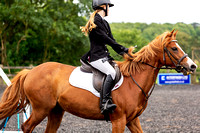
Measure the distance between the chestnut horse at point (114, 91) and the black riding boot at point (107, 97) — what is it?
0.35 ft

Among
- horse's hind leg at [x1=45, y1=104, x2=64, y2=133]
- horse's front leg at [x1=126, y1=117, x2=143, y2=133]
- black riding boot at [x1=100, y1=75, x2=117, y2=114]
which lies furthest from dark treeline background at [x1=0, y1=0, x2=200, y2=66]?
black riding boot at [x1=100, y1=75, x2=117, y2=114]

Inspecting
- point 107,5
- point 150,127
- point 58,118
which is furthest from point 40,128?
point 107,5

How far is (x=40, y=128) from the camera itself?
21.9ft

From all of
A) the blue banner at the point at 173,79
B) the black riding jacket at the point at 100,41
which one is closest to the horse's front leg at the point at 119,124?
the black riding jacket at the point at 100,41

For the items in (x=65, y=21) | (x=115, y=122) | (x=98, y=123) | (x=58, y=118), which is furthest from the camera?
(x=65, y=21)

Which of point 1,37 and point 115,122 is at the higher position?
point 115,122

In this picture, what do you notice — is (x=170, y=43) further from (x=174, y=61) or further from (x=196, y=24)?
(x=196, y=24)

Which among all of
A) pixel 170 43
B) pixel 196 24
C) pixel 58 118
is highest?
pixel 170 43

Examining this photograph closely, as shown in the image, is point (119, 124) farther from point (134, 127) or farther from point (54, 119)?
point (54, 119)

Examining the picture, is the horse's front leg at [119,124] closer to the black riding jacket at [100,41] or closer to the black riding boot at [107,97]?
the black riding boot at [107,97]

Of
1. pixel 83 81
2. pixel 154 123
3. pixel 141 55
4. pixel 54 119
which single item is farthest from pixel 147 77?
pixel 154 123

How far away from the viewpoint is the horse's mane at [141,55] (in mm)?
3930

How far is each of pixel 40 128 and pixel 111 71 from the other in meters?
3.69

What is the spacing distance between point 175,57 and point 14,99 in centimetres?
287
